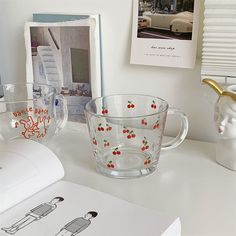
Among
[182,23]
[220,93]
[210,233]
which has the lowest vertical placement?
[210,233]

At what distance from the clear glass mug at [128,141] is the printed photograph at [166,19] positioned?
0.43 feet

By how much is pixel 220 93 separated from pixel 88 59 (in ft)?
1.00

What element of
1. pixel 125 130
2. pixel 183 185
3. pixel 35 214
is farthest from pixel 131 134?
pixel 35 214

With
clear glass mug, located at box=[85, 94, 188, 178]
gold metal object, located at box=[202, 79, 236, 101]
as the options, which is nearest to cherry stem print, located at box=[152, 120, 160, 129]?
clear glass mug, located at box=[85, 94, 188, 178]

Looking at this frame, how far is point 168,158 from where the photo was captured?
2.48 ft

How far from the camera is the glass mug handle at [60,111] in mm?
836

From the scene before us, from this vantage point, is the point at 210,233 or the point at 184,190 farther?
the point at 184,190

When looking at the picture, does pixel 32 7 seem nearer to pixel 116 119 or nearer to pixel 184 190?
pixel 116 119

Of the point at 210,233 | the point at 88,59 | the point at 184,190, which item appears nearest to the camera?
the point at 210,233

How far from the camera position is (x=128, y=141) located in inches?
29.1

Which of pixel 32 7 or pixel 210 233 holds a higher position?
pixel 32 7

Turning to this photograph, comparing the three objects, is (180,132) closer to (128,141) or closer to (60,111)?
(128,141)

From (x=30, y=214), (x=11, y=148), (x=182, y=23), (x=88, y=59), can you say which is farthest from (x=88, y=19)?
(x=30, y=214)

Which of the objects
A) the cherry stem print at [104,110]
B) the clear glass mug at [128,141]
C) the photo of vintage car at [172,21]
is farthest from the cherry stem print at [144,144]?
the photo of vintage car at [172,21]
